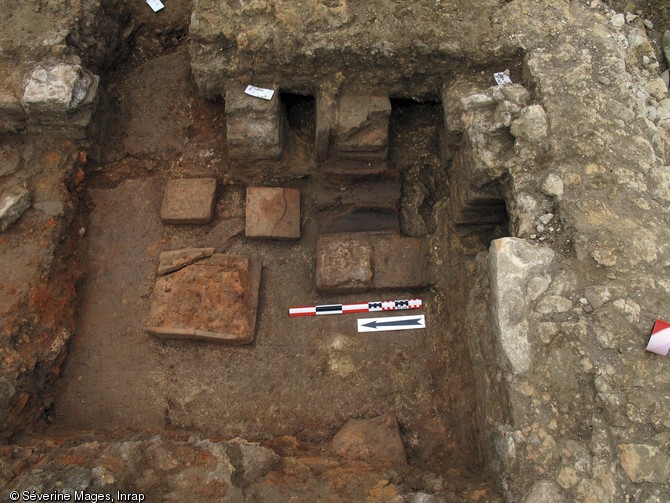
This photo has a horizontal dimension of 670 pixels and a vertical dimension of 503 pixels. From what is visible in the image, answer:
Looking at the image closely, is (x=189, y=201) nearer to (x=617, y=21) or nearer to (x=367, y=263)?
(x=367, y=263)

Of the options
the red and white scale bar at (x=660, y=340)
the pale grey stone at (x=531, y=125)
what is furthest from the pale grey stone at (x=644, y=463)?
the pale grey stone at (x=531, y=125)

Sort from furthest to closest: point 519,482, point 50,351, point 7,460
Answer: point 50,351 < point 7,460 < point 519,482

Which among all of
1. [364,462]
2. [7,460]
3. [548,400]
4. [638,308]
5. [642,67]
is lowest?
[364,462]

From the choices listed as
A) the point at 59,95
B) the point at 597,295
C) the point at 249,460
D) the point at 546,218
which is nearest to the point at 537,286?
the point at 597,295

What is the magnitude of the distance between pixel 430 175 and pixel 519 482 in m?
2.06

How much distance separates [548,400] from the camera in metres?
2.33

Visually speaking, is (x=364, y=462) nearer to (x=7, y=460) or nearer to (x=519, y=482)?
(x=519, y=482)

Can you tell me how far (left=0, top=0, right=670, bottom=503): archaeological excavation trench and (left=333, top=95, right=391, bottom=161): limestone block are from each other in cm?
2

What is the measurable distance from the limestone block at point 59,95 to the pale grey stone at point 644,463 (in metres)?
3.41

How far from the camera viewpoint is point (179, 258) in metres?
3.42

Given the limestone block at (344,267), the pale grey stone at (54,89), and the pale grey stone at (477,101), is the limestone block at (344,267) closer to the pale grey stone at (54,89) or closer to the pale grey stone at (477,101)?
the pale grey stone at (477,101)

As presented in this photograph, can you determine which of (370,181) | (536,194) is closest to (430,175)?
(370,181)

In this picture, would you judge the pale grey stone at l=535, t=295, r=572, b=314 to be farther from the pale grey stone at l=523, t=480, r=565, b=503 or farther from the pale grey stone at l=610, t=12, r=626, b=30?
the pale grey stone at l=610, t=12, r=626, b=30

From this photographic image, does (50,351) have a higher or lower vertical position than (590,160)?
lower
